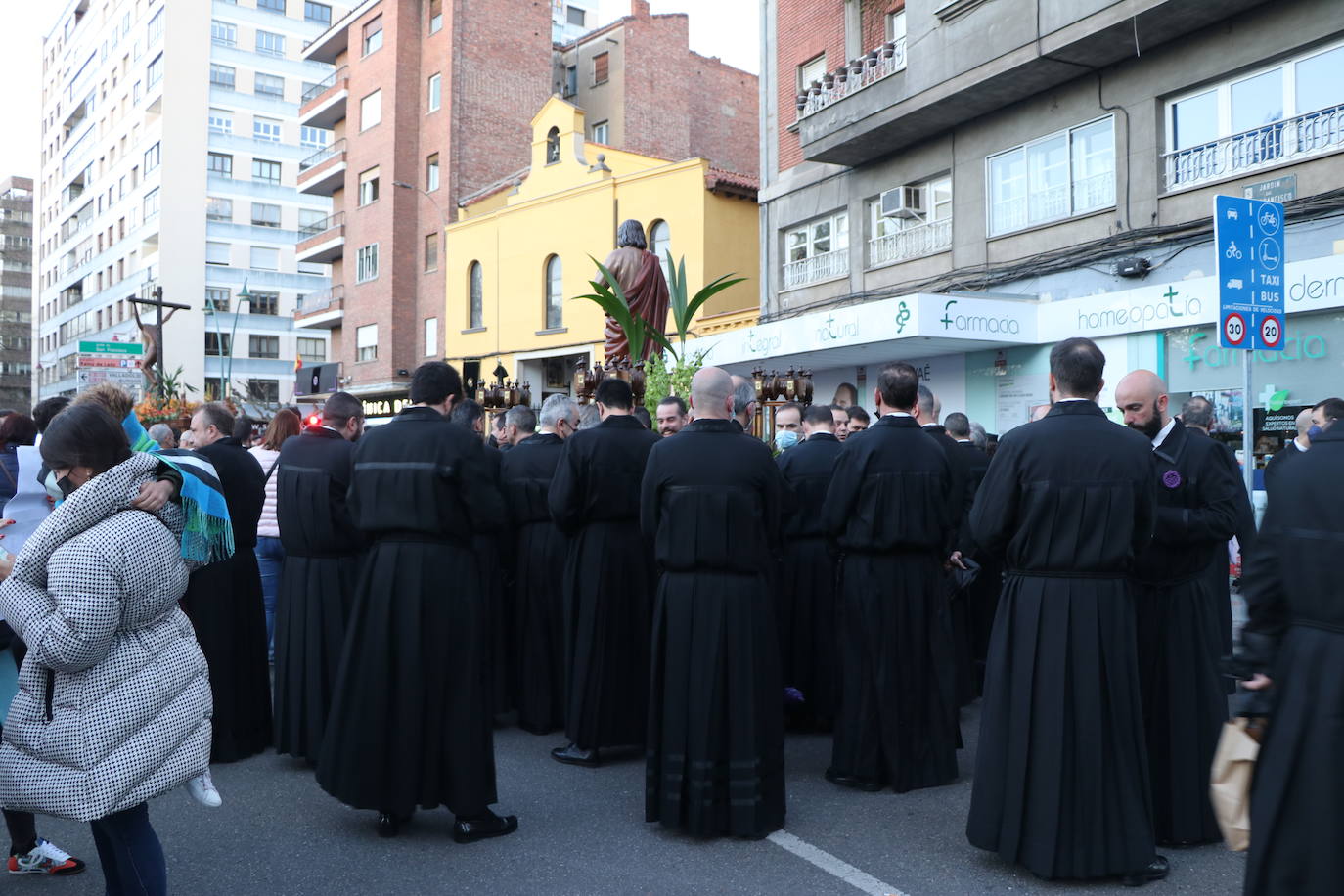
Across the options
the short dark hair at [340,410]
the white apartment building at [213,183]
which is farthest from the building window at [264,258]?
the short dark hair at [340,410]

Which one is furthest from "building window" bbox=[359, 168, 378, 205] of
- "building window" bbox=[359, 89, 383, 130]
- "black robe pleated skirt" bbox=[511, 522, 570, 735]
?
"black robe pleated skirt" bbox=[511, 522, 570, 735]

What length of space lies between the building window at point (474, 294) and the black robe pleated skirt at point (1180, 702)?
29972mm

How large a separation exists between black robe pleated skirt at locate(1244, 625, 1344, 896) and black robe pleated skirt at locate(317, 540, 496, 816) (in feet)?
10.7

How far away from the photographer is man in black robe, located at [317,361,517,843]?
5.00 m

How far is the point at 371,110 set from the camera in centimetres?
3903

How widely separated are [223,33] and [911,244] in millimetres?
54925

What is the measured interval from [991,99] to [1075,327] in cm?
376

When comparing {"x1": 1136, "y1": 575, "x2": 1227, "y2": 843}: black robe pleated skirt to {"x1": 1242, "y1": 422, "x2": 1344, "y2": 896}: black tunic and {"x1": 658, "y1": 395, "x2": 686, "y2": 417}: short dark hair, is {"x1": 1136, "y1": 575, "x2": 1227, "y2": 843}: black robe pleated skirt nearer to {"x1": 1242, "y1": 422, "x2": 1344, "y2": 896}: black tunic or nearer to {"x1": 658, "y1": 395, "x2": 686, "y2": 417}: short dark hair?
{"x1": 1242, "y1": 422, "x2": 1344, "y2": 896}: black tunic

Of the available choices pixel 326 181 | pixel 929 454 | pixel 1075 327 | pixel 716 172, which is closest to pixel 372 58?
pixel 326 181

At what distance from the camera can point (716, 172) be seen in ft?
84.1

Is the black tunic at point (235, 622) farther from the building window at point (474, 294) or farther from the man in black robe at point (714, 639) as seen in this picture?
the building window at point (474, 294)

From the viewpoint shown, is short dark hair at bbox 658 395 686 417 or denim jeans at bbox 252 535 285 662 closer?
short dark hair at bbox 658 395 686 417

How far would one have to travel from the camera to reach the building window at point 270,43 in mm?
62656

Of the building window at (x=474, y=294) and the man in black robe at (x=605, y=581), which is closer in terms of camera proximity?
the man in black robe at (x=605, y=581)
